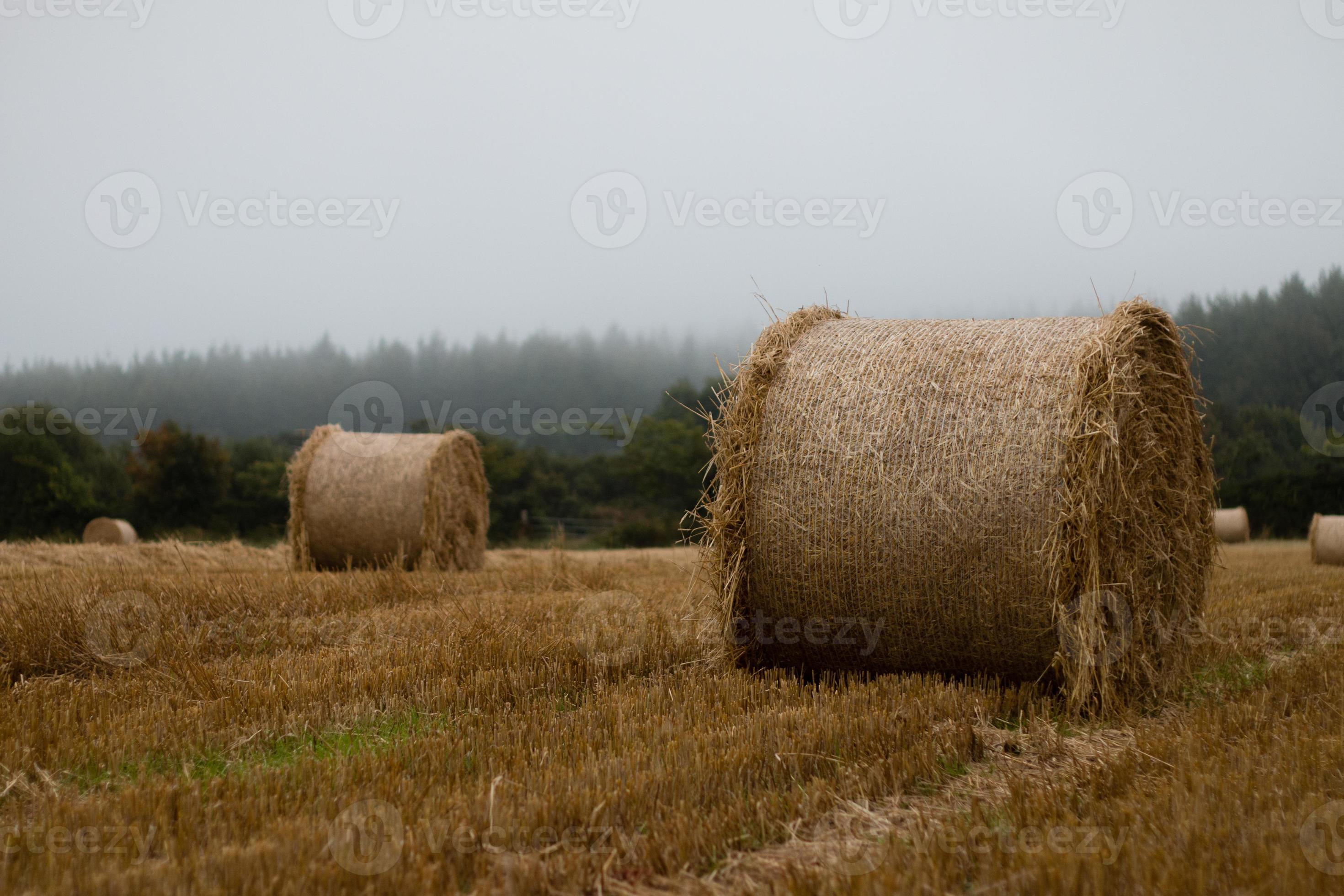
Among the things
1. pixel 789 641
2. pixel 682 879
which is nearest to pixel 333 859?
pixel 682 879

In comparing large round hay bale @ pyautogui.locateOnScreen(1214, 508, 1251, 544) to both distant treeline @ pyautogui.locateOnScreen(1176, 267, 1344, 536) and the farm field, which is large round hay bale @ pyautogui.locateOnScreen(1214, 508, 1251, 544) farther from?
the farm field

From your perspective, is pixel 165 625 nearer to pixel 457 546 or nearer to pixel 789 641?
pixel 789 641

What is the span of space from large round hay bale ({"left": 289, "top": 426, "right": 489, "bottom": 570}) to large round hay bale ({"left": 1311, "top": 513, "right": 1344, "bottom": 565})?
40.6 ft

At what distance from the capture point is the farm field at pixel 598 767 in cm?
224

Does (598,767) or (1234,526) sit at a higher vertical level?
(598,767)

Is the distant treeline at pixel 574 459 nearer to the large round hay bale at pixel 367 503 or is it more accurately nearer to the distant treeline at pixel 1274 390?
the distant treeline at pixel 1274 390

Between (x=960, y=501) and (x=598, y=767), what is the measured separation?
2.25m

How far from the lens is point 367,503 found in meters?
9.98

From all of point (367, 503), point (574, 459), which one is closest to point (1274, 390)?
point (574, 459)

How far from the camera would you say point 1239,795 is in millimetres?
2727

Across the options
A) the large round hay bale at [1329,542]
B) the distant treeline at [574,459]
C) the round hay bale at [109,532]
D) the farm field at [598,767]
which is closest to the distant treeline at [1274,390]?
the distant treeline at [574,459]

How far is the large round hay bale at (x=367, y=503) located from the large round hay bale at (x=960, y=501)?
577cm

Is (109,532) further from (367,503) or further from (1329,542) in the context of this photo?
(1329,542)

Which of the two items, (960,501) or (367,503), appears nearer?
(960,501)
